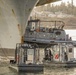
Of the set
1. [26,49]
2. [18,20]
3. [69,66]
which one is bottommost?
[69,66]

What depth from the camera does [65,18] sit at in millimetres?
102938

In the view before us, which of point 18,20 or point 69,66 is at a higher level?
point 18,20

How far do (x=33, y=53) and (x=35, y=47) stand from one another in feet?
2.88

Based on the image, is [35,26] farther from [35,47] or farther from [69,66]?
[35,47]

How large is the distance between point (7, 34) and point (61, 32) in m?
7.95

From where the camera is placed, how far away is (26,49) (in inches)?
1029

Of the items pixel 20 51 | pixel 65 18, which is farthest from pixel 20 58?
pixel 65 18

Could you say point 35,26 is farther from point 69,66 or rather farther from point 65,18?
point 65,18

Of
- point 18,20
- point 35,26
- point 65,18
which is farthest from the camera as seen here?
point 65,18

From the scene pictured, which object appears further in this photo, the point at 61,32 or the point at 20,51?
the point at 61,32

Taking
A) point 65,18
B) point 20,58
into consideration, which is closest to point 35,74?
point 20,58

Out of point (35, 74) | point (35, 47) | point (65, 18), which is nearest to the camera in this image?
point (35, 74)

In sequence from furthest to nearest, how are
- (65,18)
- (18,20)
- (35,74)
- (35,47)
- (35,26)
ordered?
(65,18)
(35,26)
(18,20)
(35,47)
(35,74)

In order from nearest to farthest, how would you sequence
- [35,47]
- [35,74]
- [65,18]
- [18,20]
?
[35,74] → [35,47] → [18,20] → [65,18]
